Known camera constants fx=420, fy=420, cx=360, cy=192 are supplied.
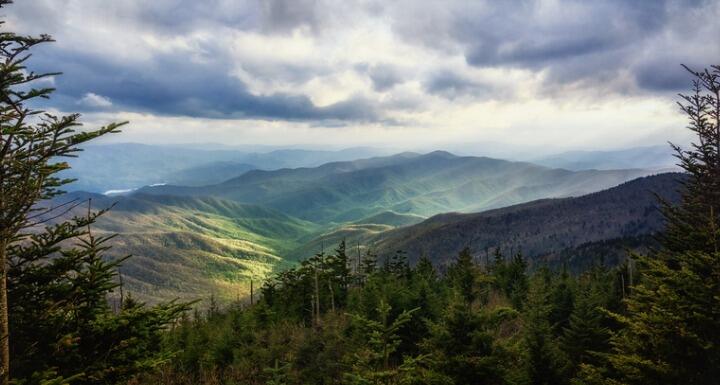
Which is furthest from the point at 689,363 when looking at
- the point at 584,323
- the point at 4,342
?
the point at 4,342

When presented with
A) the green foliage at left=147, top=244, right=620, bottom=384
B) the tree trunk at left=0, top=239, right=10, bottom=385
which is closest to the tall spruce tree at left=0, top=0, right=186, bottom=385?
the tree trunk at left=0, top=239, right=10, bottom=385

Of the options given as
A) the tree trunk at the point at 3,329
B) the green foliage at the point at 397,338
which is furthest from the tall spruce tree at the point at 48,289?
the green foliage at the point at 397,338

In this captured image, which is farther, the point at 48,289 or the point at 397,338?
the point at 397,338

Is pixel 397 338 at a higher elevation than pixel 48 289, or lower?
lower

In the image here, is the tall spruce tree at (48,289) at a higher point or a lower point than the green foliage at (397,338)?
higher

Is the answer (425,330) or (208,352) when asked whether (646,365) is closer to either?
(425,330)

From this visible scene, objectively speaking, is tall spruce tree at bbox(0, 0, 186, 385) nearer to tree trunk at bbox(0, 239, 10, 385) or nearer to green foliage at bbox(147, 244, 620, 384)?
tree trunk at bbox(0, 239, 10, 385)

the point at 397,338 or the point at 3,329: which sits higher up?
the point at 3,329

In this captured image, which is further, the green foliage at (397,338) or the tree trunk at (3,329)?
the green foliage at (397,338)

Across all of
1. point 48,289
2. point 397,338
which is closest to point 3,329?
point 48,289

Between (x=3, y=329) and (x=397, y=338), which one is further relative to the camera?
(x=397, y=338)

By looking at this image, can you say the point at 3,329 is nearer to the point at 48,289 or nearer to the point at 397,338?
the point at 48,289

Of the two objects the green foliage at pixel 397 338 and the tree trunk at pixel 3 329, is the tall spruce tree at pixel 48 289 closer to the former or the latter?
the tree trunk at pixel 3 329
